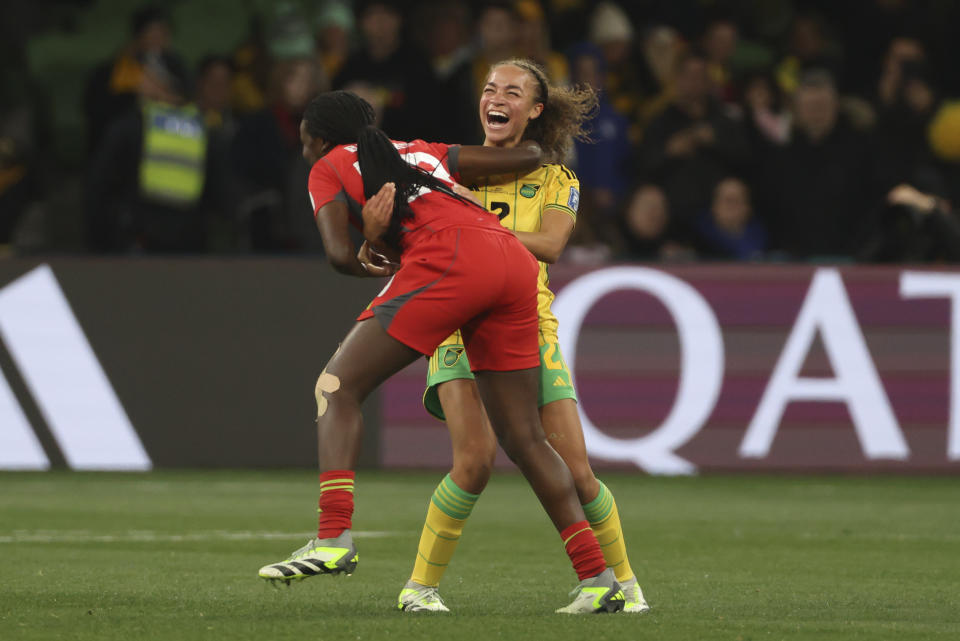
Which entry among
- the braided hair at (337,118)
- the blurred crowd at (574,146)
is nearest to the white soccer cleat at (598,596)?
the braided hair at (337,118)

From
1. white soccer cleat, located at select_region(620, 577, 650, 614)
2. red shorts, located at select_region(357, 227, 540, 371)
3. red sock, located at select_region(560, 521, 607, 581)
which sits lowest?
white soccer cleat, located at select_region(620, 577, 650, 614)

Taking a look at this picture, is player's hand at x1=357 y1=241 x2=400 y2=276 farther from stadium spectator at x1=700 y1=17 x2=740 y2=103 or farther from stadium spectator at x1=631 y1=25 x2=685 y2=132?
stadium spectator at x1=700 y1=17 x2=740 y2=103

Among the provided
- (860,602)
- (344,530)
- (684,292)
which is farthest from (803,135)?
(344,530)

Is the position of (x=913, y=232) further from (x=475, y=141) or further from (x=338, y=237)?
(x=338, y=237)

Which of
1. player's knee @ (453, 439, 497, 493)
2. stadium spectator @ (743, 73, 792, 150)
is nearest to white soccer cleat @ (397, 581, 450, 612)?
player's knee @ (453, 439, 497, 493)

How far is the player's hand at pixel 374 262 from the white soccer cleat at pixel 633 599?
51.7 inches

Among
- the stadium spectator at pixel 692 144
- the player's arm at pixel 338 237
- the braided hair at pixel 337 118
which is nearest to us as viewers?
the player's arm at pixel 338 237

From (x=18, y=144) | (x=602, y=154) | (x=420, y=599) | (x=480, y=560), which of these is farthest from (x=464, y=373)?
(x=18, y=144)

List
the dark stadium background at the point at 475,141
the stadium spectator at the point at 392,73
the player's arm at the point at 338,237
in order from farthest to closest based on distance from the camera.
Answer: the stadium spectator at the point at 392,73 → the dark stadium background at the point at 475,141 → the player's arm at the point at 338,237

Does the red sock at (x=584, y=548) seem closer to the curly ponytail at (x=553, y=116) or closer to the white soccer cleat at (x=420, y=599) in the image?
the white soccer cleat at (x=420, y=599)

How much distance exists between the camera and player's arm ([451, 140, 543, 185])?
5.62 meters

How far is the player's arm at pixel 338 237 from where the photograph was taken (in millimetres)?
5379

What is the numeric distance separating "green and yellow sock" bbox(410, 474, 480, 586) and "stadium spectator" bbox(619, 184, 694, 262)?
7123 millimetres

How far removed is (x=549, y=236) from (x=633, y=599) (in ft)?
4.10
